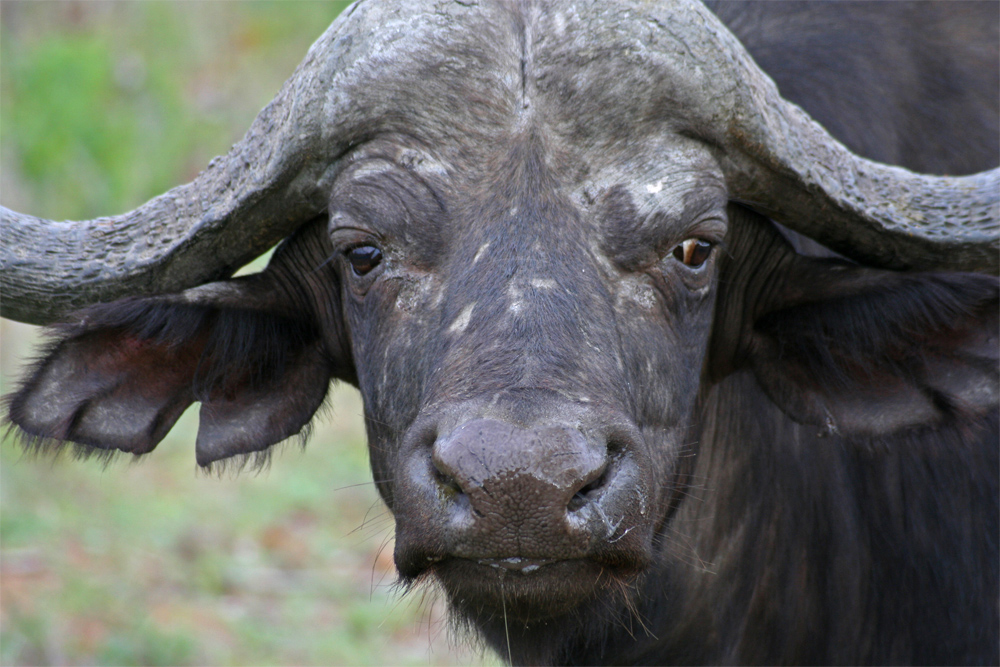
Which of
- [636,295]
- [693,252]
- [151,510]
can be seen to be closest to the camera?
[636,295]

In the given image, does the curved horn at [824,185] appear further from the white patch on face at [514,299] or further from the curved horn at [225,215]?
the curved horn at [225,215]

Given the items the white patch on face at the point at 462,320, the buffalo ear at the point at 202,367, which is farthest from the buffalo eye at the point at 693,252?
the buffalo ear at the point at 202,367

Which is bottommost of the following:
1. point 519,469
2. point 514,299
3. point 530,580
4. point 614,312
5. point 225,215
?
point 530,580

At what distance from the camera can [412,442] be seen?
252 cm

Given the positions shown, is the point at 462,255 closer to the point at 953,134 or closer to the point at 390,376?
the point at 390,376

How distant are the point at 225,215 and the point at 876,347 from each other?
220cm

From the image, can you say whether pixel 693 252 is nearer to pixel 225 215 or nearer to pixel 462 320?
pixel 462 320

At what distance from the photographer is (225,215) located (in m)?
3.21

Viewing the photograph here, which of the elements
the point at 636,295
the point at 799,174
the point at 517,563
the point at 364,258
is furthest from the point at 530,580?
the point at 799,174

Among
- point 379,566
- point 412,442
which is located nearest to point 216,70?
point 379,566

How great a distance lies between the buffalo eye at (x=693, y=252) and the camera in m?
3.08

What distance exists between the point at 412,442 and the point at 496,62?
1.19 meters

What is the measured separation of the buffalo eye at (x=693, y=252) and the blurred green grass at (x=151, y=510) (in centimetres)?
122

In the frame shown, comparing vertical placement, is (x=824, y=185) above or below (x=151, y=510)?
above
